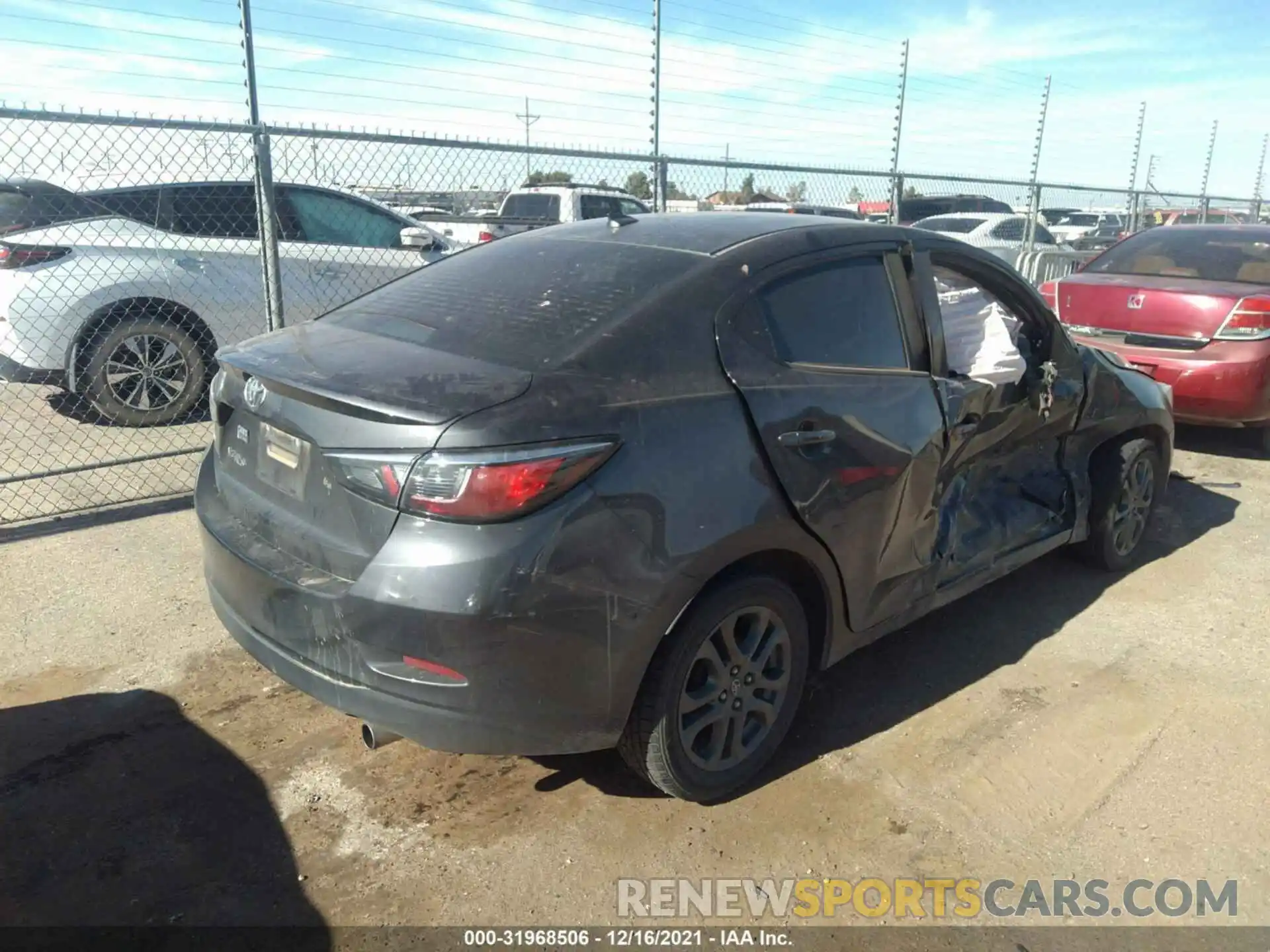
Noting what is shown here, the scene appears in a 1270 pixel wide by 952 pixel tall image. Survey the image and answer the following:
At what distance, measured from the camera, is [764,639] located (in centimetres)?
292

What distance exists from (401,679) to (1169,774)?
2484 millimetres

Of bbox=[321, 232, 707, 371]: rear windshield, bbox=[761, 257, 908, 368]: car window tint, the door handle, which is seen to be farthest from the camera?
bbox=[761, 257, 908, 368]: car window tint

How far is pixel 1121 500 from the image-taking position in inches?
182

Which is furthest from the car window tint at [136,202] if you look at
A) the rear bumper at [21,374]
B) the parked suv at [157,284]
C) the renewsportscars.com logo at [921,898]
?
the renewsportscars.com logo at [921,898]

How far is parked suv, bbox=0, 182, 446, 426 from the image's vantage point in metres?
6.18

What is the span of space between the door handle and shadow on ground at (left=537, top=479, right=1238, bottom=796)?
42.2 inches

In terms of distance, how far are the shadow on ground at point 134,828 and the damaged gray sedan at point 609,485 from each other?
19.7 inches

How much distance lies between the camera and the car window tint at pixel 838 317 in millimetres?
2982

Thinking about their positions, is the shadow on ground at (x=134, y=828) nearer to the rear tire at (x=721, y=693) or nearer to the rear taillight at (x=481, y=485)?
the rear tire at (x=721, y=693)

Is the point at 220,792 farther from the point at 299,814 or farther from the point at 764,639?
the point at 764,639

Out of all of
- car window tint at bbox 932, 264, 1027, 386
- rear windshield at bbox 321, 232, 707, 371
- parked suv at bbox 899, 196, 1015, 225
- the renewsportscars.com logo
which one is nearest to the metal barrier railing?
parked suv at bbox 899, 196, 1015, 225

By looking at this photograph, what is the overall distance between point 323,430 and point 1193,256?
22.9ft

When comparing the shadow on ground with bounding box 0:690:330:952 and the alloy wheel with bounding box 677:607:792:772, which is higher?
the alloy wheel with bounding box 677:607:792:772

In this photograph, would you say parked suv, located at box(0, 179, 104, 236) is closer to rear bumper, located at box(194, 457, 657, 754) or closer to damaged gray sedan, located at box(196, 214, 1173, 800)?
damaged gray sedan, located at box(196, 214, 1173, 800)
